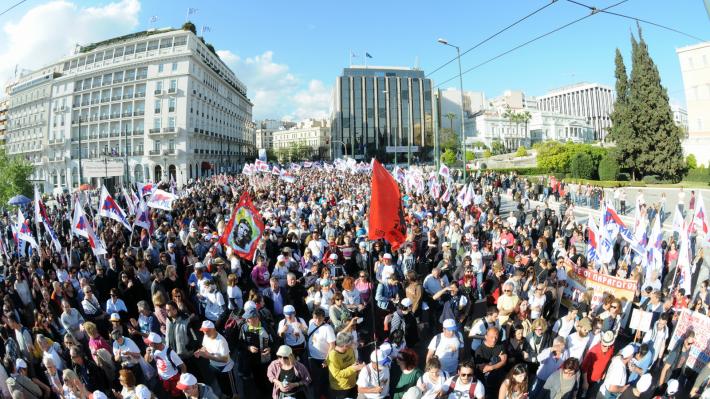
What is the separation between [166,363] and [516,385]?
3.70 meters

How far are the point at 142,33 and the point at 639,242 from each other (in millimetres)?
71607

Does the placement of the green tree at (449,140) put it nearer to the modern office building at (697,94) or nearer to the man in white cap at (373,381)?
the modern office building at (697,94)

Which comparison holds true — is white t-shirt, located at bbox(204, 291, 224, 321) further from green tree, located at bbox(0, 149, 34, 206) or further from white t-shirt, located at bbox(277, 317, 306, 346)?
green tree, located at bbox(0, 149, 34, 206)

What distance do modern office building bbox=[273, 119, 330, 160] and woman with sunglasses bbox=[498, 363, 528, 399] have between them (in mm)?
125492

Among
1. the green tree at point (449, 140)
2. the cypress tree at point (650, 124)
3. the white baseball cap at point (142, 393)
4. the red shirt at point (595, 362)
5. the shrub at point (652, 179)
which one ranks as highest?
the green tree at point (449, 140)

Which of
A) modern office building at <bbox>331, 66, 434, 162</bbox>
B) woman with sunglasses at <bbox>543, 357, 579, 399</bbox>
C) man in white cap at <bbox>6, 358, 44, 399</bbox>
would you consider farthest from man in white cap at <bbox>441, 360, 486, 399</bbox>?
modern office building at <bbox>331, 66, 434, 162</bbox>

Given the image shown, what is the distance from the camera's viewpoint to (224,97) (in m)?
75.9

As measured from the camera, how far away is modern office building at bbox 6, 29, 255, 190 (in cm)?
5856

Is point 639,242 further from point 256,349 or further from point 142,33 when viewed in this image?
point 142,33

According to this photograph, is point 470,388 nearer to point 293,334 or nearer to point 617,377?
point 617,377

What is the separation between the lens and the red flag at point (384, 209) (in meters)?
5.00

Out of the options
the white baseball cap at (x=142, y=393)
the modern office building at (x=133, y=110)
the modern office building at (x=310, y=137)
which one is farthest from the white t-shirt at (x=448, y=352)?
the modern office building at (x=310, y=137)

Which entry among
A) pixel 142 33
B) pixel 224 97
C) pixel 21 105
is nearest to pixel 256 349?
pixel 142 33

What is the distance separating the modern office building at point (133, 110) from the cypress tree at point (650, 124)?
5152cm
